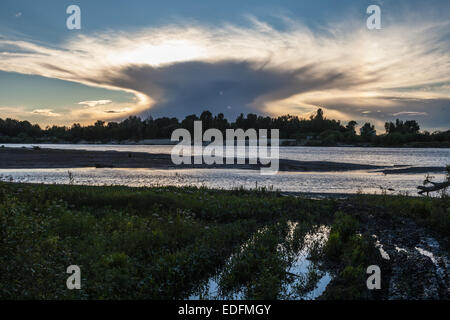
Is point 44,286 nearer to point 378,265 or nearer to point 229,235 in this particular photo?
point 229,235

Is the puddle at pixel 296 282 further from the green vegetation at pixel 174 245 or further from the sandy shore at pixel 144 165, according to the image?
the sandy shore at pixel 144 165

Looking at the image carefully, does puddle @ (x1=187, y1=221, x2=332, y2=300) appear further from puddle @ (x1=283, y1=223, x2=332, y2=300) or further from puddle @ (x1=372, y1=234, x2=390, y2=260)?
puddle @ (x1=372, y1=234, x2=390, y2=260)

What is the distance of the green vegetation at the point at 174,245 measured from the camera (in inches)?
325

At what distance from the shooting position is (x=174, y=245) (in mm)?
12688

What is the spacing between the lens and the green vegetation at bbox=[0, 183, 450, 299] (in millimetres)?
8258

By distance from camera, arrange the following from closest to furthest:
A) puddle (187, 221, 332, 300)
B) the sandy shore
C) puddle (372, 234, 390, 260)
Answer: puddle (187, 221, 332, 300), puddle (372, 234, 390, 260), the sandy shore

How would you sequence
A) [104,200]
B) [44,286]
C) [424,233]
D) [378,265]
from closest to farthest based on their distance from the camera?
[44,286], [378,265], [424,233], [104,200]

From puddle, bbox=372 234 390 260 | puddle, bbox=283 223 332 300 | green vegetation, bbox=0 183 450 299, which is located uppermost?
green vegetation, bbox=0 183 450 299

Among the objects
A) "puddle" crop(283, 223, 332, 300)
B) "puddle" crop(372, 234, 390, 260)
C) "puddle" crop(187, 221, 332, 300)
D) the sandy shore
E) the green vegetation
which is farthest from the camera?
the sandy shore

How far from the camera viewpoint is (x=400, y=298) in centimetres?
904

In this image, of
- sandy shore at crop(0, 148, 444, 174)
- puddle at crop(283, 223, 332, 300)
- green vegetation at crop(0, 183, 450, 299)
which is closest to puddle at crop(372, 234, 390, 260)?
green vegetation at crop(0, 183, 450, 299)

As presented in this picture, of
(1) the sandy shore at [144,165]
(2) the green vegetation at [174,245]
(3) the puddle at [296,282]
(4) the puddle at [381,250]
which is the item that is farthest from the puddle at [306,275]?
(1) the sandy shore at [144,165]
